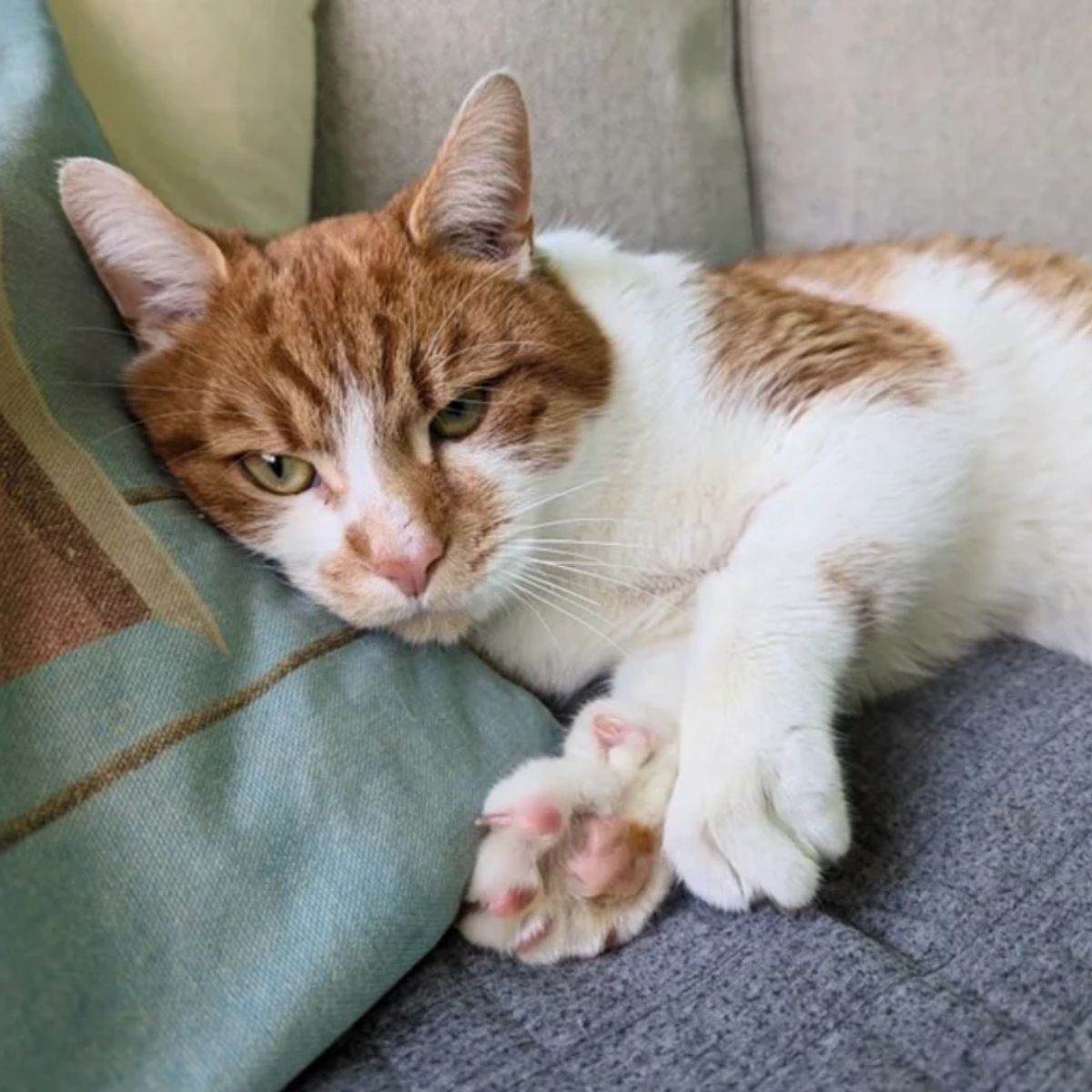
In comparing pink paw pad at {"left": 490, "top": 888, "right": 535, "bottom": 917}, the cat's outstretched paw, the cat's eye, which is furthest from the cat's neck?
pink paw pad at {"left": 490, "top": 888, "right": 535, "bottom": 917}

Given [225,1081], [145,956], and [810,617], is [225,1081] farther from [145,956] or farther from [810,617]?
[810,617]

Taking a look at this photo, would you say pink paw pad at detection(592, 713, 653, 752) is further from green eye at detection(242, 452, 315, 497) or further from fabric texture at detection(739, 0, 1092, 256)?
fabric texture at detection(739, 0, 1092, 256)

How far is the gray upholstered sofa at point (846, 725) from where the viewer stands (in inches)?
33.2

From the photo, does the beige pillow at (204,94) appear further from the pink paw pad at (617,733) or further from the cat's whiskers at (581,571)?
the pink paw pad at (617,733)

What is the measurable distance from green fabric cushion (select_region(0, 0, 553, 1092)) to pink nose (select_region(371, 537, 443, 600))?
72mm

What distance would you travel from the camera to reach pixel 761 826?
3.05 ft

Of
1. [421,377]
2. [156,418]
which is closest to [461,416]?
[421,377]

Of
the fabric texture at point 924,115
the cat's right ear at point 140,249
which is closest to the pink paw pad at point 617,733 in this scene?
the cat's right ear at point 140,249

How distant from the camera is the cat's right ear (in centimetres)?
107

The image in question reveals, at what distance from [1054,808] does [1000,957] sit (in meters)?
0.19

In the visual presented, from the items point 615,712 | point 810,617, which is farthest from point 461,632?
point 810,617

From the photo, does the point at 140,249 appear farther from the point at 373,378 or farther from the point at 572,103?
the point at 572,103

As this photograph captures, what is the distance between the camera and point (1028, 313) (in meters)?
1.45

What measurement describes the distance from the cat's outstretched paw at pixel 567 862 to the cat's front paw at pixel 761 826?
0.04 metres
